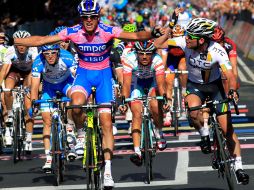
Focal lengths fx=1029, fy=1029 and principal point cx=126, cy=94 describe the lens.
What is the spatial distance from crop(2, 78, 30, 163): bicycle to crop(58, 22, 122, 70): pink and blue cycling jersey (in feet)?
12.9

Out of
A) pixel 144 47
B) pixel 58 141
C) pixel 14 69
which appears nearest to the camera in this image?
pixel 58 141

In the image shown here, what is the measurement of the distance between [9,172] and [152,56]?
2.79 meters

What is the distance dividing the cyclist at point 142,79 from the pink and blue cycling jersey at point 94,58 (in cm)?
168

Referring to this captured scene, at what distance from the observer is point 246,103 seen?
2538cm

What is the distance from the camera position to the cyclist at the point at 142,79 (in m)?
14.9

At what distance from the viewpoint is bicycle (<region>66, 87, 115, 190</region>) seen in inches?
474

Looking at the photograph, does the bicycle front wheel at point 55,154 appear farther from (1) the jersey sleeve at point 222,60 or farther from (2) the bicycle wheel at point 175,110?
(2) the bicycle wheel at point 175,110

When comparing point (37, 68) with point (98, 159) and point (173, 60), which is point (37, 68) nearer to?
point (98, 159)

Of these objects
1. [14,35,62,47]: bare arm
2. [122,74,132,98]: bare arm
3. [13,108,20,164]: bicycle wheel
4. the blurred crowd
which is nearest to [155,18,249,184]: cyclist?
[14,35,62,47]: bare arm

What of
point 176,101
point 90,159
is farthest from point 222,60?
point 176,101

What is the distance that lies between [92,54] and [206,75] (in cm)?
146

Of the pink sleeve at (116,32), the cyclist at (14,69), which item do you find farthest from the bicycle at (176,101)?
the pink sleeve at (116,32)

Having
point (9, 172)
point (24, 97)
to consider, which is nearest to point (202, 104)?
point (9, 172)

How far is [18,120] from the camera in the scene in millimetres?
16922
